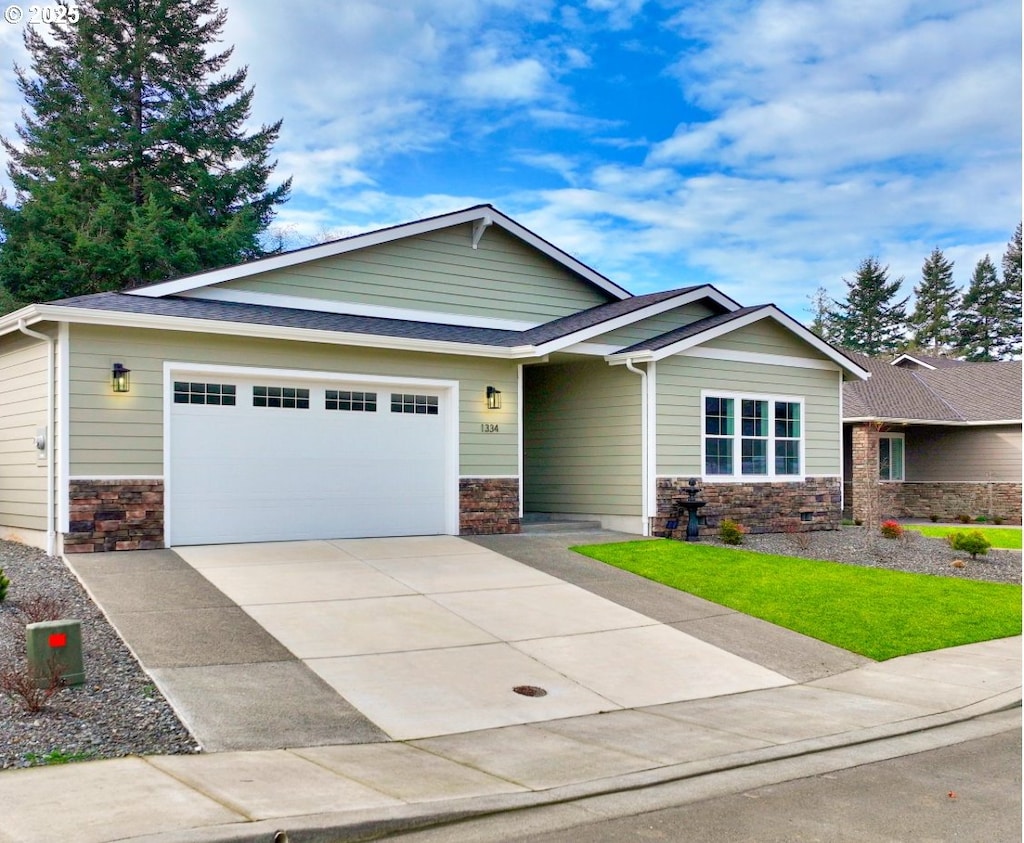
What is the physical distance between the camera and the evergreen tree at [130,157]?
29.6 metres

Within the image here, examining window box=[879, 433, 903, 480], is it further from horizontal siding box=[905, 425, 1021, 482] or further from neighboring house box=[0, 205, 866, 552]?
neighboring house box=[0, 205, 866, 552]

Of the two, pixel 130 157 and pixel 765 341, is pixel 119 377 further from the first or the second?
pixel 130 157

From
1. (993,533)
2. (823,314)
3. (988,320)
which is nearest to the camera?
(993,533)

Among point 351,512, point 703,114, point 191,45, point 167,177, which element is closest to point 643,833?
point 351,512

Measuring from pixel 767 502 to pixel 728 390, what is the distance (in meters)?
2.24

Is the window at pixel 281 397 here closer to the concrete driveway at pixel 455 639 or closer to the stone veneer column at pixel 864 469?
the concrete driveway at pixel 455 639

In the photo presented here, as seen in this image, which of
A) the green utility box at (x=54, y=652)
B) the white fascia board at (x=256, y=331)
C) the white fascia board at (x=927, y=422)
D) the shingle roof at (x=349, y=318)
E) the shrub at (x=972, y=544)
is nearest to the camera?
the green utility box at (x=54, y=652)

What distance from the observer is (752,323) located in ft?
57.5

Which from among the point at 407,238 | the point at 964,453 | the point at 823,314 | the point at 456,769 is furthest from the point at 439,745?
the point at 823,314

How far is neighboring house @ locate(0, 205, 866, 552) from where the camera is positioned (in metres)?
12.4

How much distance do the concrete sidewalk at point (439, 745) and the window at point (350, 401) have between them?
4.23m

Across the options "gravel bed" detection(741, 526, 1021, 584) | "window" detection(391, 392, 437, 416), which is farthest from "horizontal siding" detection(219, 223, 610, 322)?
"gravel bed" detection(741, 526, 1021, 584)

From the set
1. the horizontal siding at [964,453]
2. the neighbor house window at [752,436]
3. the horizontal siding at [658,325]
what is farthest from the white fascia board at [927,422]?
the horizontal siding at [658,325]

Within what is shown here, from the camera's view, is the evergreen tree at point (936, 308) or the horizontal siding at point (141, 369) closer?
the horizontal siding at point (141, 369)
